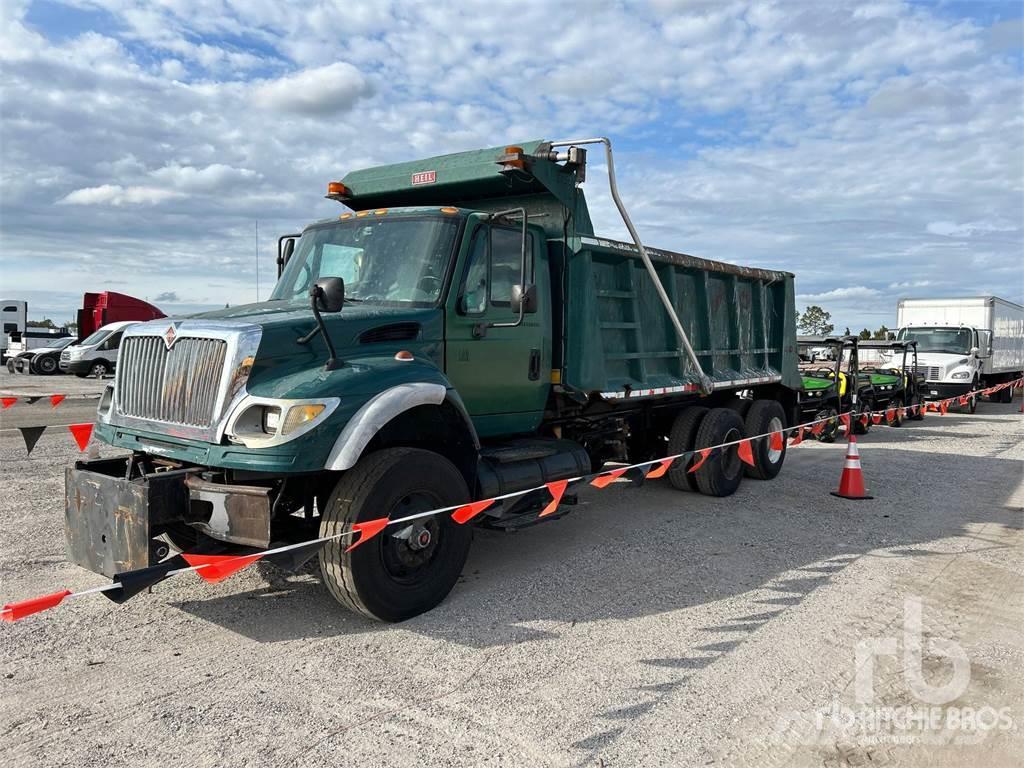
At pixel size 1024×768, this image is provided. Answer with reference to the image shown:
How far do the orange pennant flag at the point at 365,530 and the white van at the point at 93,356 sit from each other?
23710mm

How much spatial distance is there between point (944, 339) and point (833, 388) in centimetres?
967

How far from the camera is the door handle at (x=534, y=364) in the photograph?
6215 mm

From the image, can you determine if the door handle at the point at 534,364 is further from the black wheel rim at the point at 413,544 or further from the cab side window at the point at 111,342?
the cab side window at the point at 111,342

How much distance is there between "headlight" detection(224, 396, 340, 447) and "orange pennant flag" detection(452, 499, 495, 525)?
1098mm

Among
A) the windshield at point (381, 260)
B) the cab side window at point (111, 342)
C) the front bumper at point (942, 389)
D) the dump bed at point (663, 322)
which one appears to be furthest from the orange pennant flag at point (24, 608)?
the cab side window at point (111, 342)

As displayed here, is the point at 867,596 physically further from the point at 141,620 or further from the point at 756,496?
the point at 141,620

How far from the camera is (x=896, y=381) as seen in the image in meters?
17.6

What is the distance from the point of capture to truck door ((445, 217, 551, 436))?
5.55 metres

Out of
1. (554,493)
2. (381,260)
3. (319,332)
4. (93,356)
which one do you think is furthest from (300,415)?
(93,356)

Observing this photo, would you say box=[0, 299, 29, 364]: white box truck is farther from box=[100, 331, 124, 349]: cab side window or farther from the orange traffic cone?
the orange traffic cone

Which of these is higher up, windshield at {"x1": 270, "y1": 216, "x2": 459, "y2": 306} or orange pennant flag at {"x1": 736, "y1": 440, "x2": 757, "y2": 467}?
windshield at {"x1": 270, "y1": 216, "x2": 459, "y2": 306}

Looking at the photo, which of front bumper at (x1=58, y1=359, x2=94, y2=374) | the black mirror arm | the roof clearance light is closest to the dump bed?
the roof clearance light

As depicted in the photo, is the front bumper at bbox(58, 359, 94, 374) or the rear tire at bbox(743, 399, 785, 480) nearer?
the rear tire at bbox(743, 399, 785, 480)

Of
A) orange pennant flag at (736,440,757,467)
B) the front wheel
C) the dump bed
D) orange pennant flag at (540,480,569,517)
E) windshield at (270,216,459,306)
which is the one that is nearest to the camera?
the front wheel
